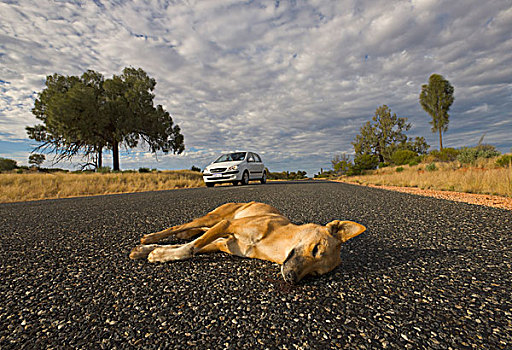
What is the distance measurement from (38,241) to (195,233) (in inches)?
70.1

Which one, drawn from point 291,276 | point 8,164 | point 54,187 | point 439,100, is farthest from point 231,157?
point 439,100

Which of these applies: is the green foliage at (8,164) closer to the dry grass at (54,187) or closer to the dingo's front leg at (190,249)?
Answer: the dry grass at (54,187)

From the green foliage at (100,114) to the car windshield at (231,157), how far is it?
13.5 metres

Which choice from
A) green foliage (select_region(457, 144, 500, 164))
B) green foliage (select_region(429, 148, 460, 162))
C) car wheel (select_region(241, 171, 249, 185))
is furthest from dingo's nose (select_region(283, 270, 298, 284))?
green foliage (select_region(429, 148, 460, 162))

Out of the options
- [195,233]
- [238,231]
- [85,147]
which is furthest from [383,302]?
[85,147]

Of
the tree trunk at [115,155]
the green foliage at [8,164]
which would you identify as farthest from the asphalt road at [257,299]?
the green foliage at [8,164]

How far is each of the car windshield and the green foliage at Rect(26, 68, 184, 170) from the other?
13.5 metres

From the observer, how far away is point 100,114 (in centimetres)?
2178

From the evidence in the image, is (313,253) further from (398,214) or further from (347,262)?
(398,214)

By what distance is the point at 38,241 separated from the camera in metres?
2.70

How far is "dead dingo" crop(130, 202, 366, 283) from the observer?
1631 millimetres

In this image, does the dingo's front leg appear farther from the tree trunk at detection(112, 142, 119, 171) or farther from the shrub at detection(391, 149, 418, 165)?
the shrub at detection(391, 149, 418, 165)

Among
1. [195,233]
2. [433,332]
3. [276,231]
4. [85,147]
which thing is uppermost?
[85,147]

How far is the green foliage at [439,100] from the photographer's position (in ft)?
110
